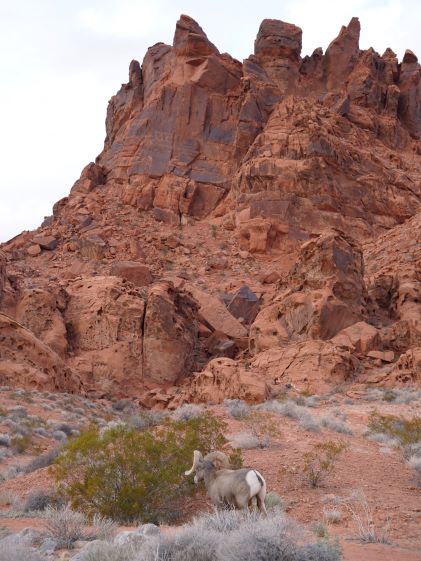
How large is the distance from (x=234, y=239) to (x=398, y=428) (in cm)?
2973

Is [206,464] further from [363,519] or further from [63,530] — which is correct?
[63,530]

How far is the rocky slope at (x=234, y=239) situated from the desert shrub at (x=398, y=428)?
4813 mm

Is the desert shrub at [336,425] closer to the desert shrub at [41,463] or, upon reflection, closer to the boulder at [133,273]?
the desert shrub at [41,463]

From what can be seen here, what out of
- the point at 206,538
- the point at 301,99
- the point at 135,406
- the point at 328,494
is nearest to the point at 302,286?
the point at 135,406

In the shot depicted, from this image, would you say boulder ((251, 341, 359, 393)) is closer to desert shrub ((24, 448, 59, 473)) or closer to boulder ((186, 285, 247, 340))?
boulder ((186, 285, 247, 340))

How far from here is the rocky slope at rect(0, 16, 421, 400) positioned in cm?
2236

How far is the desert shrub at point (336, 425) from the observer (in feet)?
41.4

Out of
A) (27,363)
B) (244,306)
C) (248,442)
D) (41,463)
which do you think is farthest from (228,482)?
(244,306)

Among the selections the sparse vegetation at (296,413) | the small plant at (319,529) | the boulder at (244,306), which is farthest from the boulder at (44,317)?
the small plant at (319,529)

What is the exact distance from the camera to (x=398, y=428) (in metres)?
12.7

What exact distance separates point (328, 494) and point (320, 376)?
11870mm

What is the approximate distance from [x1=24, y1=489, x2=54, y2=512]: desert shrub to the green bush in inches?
10.0

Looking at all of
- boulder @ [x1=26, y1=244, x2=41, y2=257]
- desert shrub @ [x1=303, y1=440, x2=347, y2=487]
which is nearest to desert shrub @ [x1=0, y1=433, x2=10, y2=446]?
desert shrub @ [x1=303, y1=440, x2=347, y2=487]

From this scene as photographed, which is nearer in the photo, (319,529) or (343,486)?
(319,529)
